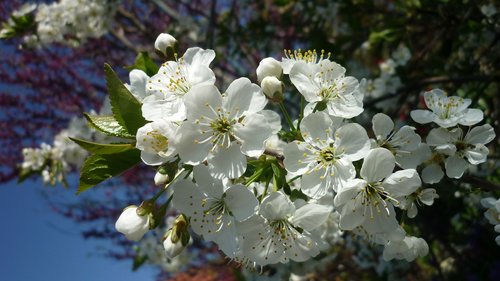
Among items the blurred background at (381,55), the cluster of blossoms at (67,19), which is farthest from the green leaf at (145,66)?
the cluster of blossoms at (67,19)

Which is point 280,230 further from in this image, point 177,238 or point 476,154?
point 476,154

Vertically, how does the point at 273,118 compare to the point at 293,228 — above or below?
above

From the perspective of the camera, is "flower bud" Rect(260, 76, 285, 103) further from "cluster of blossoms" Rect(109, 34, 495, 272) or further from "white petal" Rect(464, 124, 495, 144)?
"white petal" Rect(464, 124, 495, 144)

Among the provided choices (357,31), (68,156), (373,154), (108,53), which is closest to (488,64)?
(357,31)

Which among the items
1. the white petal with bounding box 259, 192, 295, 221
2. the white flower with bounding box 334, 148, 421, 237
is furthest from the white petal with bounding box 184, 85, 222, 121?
the white flower with bounding box 334, 148, 421, 237

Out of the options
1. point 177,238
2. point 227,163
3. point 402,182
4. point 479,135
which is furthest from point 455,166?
point 177,238

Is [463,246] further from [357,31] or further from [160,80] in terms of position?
[160,80]
